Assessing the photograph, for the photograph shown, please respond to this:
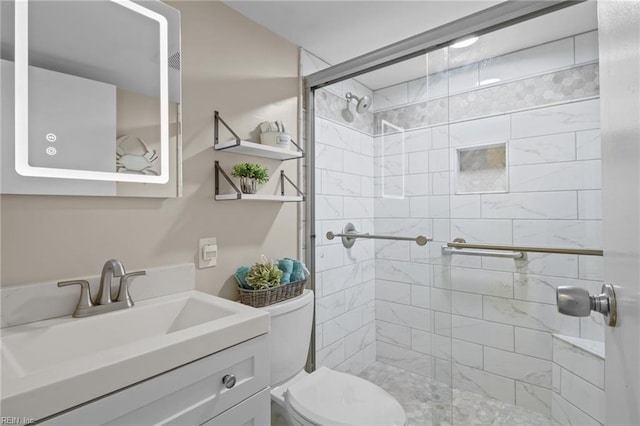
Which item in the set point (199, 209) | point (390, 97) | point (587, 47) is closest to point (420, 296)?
point (390, 97)

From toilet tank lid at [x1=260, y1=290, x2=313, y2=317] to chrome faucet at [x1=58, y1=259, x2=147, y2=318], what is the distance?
51cm

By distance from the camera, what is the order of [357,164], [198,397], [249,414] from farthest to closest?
[357,164] → [249,414] → [198,397]

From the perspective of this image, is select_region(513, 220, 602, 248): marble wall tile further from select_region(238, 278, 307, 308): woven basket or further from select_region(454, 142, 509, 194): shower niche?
select_region(238, 278, 307, 308): woven basket

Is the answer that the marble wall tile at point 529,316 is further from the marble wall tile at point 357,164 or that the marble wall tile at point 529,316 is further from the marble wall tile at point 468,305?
the marble wall tile at point 357,164

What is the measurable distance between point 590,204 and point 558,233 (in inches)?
6.4

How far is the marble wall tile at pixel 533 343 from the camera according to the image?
4.73 feet

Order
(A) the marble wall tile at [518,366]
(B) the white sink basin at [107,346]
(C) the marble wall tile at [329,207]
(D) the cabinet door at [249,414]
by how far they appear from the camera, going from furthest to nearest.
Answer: (C) the marble wall tile at [329,207] < (A) the marble wall tile at [518,366] < (D) the cabinet door at [249,414] < (B) the white sink basin at [107,346]

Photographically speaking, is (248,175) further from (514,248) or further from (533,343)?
(533,343)

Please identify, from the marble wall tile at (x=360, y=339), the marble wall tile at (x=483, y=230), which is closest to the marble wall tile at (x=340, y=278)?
the marble wall tile at (x=360, y=339)

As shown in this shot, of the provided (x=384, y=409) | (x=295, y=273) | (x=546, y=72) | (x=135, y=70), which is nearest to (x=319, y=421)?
(x=384, y=409)

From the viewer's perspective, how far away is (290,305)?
54.9 inches

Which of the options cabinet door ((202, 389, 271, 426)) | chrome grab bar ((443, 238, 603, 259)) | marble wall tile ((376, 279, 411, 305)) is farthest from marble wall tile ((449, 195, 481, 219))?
cabinet door ((202, 389, 271, 426))

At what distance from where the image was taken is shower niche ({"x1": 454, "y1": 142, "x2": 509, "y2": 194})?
1.47m

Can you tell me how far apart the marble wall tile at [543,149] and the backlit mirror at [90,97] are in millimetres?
1485
